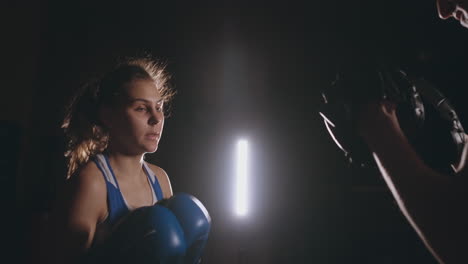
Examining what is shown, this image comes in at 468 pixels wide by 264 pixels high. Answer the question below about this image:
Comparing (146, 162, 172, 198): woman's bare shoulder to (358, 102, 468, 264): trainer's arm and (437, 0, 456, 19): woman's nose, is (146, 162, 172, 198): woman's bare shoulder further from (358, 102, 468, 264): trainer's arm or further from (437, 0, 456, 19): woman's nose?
(437, 0, 456, 19): woman's nose

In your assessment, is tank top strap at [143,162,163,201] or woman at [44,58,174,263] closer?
woman at [44,58,174,263]

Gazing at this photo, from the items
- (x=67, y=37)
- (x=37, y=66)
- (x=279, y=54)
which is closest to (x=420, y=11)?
(x=279, y=54)

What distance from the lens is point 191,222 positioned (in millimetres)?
1177

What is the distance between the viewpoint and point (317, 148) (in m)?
2.90

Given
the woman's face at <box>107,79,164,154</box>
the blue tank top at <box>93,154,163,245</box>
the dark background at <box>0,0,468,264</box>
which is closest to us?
the blue tank top at <box>93,154,163,245</box>

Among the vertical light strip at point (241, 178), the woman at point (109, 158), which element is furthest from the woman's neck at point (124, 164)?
the vertical light strip at point (241, 178)

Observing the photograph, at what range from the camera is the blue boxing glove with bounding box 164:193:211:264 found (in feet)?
3.83

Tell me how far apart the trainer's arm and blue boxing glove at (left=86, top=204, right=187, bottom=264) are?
2.28ft

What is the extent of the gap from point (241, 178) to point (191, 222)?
1791mm

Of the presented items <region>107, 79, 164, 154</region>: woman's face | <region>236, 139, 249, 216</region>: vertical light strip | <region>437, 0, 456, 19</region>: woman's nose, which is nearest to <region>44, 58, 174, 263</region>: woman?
<region>107, 79, 164, 154</region>: woman's face

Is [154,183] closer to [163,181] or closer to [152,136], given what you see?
[163,181]

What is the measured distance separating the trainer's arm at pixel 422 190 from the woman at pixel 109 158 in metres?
0.85

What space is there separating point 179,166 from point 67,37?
1667 mm

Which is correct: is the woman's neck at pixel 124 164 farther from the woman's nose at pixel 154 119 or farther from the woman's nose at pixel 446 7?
the woman's nose at pixel 446 7
